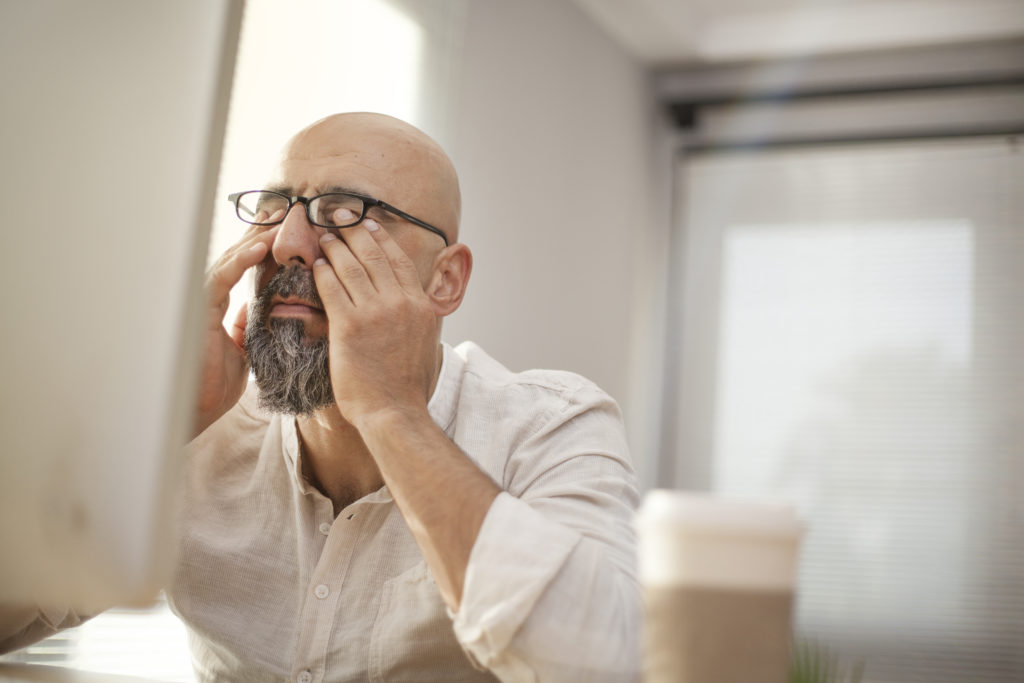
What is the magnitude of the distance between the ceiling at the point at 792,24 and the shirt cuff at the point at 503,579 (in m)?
2.48

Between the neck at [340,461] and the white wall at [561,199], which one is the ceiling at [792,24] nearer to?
the white wall at [561,199]

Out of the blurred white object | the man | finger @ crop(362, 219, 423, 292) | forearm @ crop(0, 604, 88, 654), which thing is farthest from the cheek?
the blurred white object

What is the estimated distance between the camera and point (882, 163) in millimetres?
3270

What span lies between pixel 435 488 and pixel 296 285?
332 millimetres

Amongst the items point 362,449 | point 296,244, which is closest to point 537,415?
point 362,449

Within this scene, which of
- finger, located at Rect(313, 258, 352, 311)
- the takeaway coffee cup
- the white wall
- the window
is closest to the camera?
the takeaway coffee cup

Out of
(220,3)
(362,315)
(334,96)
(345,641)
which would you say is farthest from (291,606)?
(334,96)

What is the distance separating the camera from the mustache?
1.02m

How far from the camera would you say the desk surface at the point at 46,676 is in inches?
29.2

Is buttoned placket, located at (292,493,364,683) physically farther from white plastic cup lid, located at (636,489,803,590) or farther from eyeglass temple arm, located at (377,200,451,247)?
white plastic cup lid, located at (636,489,803,590)

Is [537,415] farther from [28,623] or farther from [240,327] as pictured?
[28,623]

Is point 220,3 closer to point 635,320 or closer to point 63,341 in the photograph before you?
point 63,341

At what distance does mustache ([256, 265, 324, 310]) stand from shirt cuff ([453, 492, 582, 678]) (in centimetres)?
38

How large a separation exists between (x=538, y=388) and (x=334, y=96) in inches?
39.0
